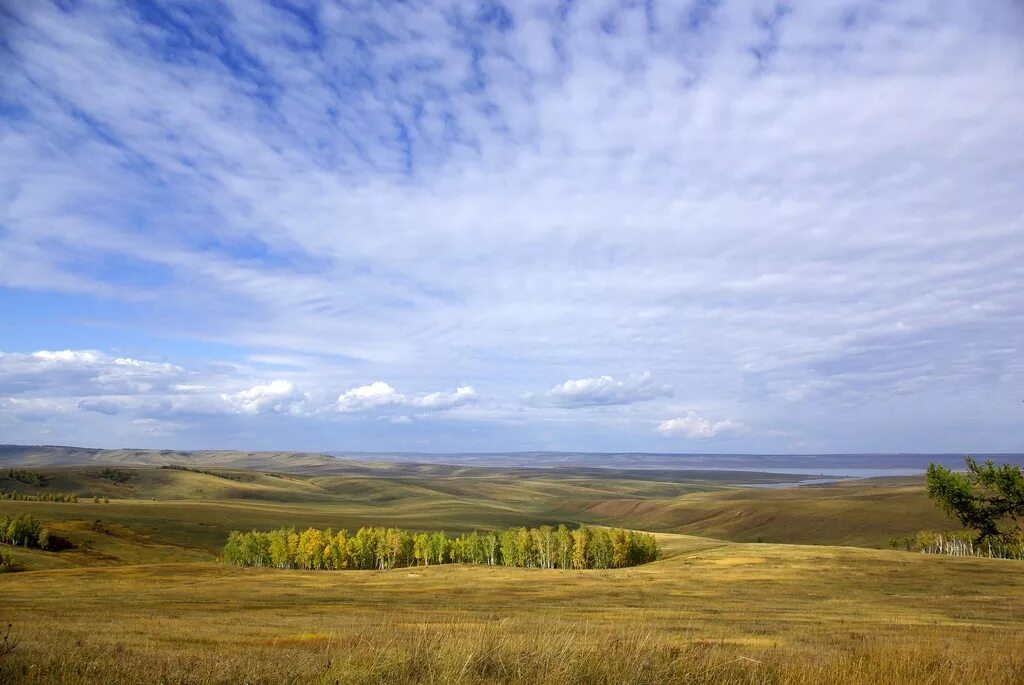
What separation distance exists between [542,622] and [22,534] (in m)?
145

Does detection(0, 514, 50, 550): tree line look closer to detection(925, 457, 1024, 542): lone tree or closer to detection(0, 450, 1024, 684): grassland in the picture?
detection(0, 450, 1024, 684): grassland

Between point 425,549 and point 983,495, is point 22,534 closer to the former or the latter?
point 425,549

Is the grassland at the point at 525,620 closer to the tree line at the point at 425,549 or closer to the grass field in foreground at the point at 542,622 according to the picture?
the grass field in foreground at the point at 542,622

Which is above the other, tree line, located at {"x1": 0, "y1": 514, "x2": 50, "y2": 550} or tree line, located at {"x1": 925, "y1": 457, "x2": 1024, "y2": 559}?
tree line, located at {"x1": 925, "y1": 457, "x2": 1024, "y2": 559}

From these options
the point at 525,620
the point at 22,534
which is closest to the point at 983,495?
the point at 525,620

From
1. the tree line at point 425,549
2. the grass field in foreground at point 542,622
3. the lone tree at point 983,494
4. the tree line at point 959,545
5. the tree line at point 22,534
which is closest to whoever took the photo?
the grass field in foreground at point 542,622

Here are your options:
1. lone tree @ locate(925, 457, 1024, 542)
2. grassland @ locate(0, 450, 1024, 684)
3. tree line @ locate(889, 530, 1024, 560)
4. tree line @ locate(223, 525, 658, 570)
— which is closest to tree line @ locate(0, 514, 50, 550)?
grassland @ locate(0, 450, 1024, 684)

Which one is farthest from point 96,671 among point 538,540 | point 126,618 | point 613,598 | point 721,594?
point 538,540

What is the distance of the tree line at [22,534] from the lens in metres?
120

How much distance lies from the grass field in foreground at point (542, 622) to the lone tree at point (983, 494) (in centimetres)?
505

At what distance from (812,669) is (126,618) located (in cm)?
3616

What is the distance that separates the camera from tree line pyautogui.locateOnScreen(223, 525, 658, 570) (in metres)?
120

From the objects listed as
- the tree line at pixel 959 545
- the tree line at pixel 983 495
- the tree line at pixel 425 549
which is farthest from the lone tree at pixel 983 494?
the tree line at pixel 425 549

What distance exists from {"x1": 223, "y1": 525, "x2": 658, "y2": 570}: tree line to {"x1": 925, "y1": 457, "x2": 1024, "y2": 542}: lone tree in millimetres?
57689
